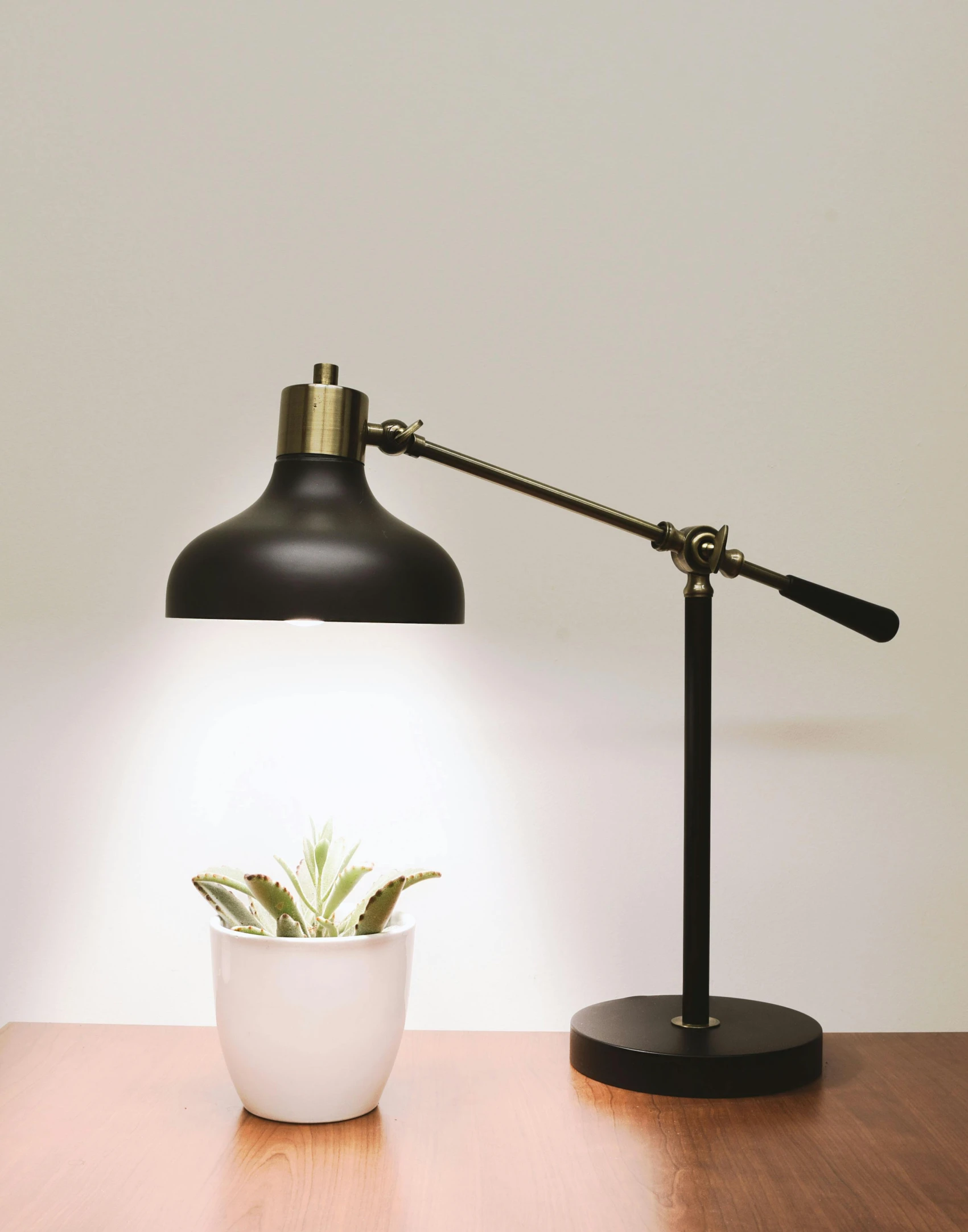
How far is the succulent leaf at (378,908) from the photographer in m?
0.84

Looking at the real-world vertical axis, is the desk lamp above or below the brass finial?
below

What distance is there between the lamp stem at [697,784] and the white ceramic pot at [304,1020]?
268 millimetres

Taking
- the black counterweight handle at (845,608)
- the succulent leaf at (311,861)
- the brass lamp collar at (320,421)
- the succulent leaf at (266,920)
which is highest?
the brass lamp collar at (320,421)

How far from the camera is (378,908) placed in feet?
2.76

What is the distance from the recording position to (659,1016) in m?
0.96

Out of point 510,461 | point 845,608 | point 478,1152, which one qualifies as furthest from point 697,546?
point 478,1152

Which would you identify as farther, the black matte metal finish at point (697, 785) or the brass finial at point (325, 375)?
the black matte metal finish at point (697, 785)

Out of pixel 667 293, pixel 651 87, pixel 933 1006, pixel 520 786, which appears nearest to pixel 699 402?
pixel 667 293

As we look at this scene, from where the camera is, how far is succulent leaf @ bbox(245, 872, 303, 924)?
84 cm

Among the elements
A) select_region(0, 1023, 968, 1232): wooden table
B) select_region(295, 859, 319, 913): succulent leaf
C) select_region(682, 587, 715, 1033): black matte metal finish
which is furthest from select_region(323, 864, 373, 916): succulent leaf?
select_region(682, 587, 715, 1033): black matte metal finish

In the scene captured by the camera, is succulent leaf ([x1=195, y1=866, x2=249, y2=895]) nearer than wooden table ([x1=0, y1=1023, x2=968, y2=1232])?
No

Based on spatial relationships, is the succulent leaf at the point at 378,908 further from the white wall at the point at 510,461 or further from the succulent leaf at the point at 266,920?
the white wall at the point at 510,461

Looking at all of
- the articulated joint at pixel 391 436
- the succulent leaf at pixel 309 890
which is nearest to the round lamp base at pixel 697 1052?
the succulent leaf at pixel 309 890

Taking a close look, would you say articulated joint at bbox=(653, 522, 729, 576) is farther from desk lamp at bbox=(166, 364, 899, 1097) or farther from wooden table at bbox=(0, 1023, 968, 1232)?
wooden table at bbox=(0, 1023, 968, 1232)
